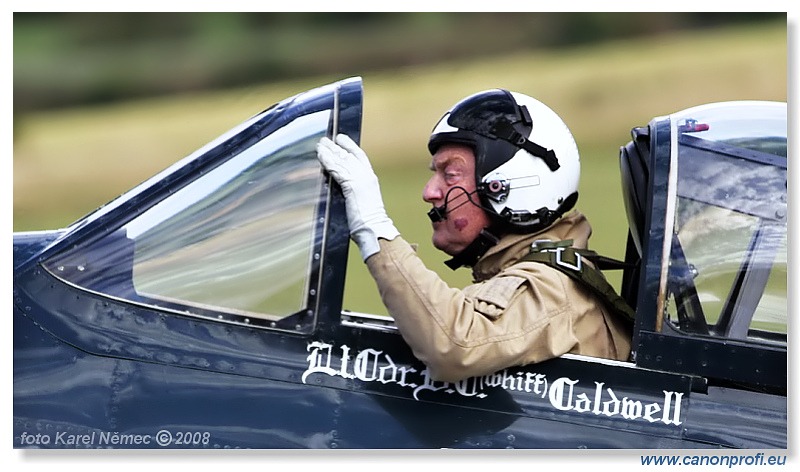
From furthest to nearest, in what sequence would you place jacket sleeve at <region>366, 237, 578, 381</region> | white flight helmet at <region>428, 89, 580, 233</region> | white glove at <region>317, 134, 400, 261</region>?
white flight helmet at <region>428, 89, 580, 233</region>, white glove at <region>317, 134, 400, 261</region>, jacket sleeve at <region>366, 237, 578, 381</region>

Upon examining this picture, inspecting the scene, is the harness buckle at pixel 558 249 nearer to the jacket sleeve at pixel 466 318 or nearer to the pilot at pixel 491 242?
the pilot at pixel 491 242

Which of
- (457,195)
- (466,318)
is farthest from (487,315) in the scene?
(457,195)

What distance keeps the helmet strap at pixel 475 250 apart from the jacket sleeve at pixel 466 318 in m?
0.30

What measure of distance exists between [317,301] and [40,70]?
6.05m

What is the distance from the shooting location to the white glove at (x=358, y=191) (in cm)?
302

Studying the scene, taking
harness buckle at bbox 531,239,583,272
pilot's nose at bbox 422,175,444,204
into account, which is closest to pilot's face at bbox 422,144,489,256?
pilot's nose at bbox 422,175,444,204

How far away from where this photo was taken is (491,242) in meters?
3.37

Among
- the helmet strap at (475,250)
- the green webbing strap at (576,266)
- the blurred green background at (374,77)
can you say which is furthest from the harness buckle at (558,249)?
the blurred green background at (374,77)

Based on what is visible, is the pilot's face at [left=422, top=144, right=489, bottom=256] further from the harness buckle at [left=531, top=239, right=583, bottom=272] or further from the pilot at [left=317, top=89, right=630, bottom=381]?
the harness buckle at [left=531, top=239, right=583, bottom=272]

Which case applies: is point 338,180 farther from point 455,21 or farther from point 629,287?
point 455,21

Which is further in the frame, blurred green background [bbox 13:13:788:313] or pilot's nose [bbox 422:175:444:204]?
Result: blurred green background [bbox 13:13:788:313]

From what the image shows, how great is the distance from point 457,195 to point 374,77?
433 cm

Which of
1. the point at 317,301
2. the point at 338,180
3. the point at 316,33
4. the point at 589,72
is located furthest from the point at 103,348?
the point at 589,72

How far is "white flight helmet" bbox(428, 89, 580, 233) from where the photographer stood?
332 centimetres
